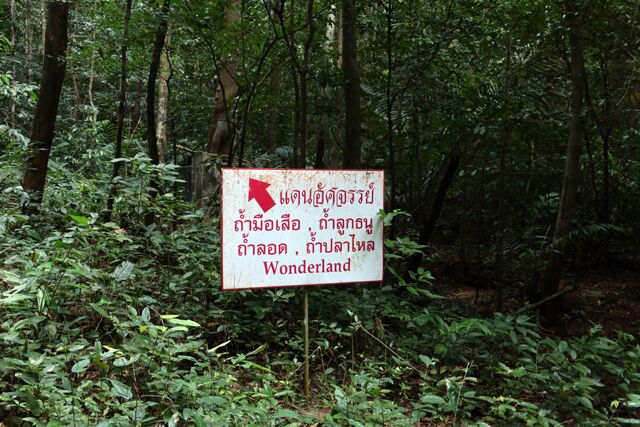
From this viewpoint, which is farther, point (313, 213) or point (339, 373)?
point (339, 373)

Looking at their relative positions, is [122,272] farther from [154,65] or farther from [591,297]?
[591,297]

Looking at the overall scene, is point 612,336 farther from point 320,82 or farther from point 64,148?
point 64,148

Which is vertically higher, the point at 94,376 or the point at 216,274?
the point at 216,274

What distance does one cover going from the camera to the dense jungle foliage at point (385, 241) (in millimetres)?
3195

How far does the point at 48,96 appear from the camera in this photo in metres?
6.09

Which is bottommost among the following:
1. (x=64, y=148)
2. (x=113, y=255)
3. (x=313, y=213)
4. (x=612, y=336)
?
(x=612, y=336)

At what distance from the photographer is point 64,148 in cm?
1036

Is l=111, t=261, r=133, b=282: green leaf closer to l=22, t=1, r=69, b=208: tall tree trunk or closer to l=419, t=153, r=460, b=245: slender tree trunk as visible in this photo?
l=22, t=1, r=69, b=208: tall tree trunk

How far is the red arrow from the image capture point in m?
3.49

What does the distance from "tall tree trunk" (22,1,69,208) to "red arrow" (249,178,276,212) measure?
3.56 m

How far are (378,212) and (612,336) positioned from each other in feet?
13.3

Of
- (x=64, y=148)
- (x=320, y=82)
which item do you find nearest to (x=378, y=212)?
(x=320, y=82)

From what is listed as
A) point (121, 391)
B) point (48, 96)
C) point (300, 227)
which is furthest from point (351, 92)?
point (121, 391)

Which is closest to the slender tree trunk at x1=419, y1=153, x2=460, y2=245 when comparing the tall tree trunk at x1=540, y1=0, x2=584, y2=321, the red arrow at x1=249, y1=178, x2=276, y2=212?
the tall tree trunk at x1=540, y1=0, x2=584, y2=321
